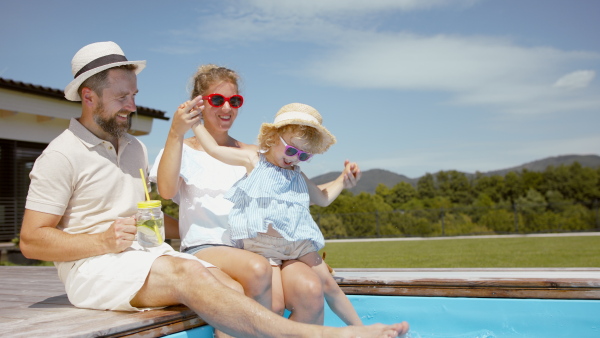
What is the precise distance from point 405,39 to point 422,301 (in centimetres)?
2601

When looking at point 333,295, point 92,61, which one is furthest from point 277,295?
point 92,61

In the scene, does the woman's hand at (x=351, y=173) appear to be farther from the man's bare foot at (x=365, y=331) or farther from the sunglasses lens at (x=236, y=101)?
the man's bare foot at (x=365, y=331)

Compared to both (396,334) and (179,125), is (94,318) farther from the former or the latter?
(396,334)

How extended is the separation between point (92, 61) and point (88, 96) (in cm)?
20

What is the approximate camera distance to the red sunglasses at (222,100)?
3.25 meters

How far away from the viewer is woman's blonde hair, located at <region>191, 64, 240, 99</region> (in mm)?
3348

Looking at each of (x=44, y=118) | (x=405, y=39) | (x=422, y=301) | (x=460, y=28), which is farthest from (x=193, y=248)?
(x=460, y=28)

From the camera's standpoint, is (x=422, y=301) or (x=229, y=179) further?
(x=422, y=301)

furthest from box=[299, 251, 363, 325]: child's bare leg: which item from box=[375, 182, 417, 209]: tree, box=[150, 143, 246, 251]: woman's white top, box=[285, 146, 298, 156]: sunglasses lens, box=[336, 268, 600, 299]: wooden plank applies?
box=[375, 182, 417, 209]: tree

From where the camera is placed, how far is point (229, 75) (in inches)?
134

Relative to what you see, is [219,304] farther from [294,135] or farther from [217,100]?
[217,100]

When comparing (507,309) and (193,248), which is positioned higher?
→ (193,248)

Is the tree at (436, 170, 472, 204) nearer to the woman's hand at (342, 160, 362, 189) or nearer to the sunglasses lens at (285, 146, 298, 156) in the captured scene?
the woman's hand at (342, 160, 362, 189)

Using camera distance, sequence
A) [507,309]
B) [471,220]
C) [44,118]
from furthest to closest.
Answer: [471,220] < [44,118] < [507,309]
